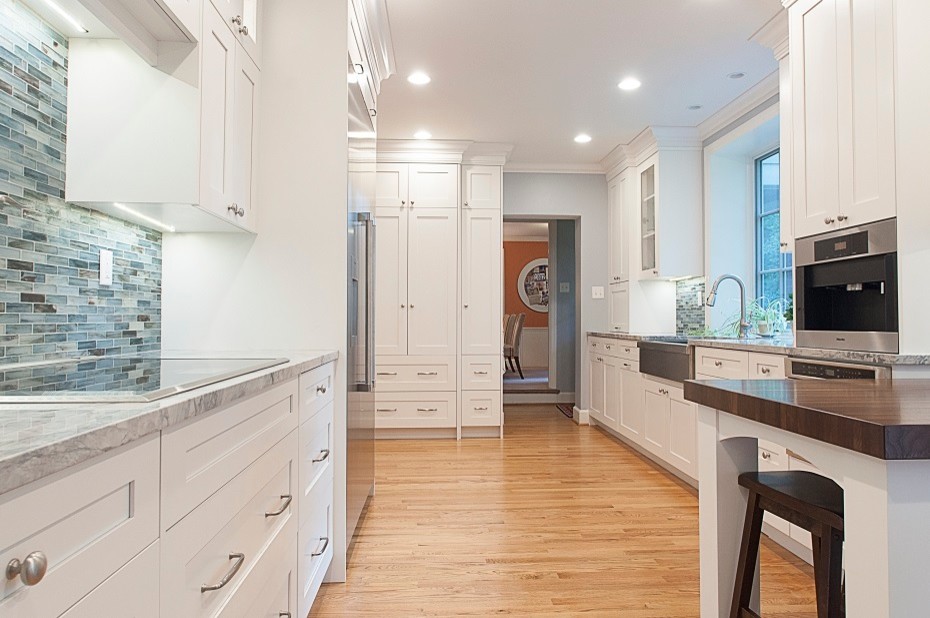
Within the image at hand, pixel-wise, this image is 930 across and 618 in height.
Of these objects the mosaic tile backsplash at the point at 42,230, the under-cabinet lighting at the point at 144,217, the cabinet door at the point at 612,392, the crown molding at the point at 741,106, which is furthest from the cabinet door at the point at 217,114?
the cabinet door at the point at 612,392

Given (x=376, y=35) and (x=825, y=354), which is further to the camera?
(x=376, y=35)

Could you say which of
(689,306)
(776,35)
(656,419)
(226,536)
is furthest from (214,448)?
(689,306)

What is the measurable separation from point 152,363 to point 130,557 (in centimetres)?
94

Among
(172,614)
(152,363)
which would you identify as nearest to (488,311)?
(152,363)

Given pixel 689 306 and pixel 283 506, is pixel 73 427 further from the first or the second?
pixel 689 306

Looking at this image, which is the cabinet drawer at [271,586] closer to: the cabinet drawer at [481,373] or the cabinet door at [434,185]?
the cabinet drawer at [481,373]

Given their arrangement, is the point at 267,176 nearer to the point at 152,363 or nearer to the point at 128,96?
the point at 128,96

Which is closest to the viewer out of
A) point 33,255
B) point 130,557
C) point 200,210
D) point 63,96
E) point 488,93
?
point 130,557

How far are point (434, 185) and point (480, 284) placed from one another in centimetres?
95

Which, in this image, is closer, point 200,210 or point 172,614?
point 172,614

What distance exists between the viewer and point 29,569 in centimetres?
57

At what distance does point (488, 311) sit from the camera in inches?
210

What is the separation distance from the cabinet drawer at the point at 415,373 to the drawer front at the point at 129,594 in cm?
428

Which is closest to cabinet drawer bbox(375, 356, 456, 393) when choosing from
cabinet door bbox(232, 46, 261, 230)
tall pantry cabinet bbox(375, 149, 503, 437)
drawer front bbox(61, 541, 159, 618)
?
tall pantry cabinet bbox(375, 149, 503, 437)
